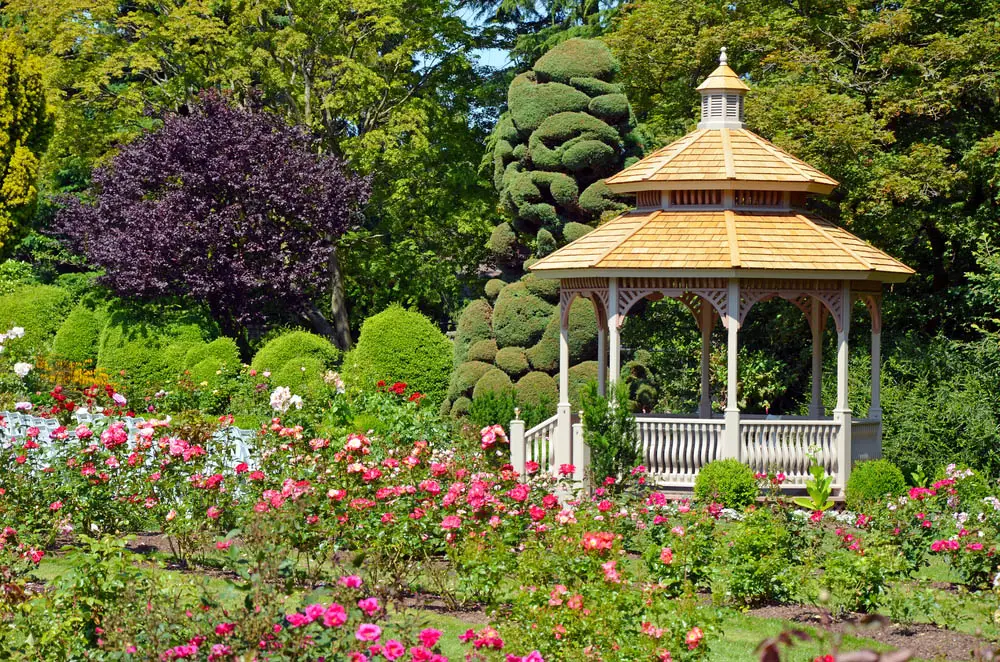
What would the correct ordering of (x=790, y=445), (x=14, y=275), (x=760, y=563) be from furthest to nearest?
(x=14, y=275)
(x=790, y=445)
(x=760, y=563)

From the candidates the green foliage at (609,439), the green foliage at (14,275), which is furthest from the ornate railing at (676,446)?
the green foliage at (14,275)

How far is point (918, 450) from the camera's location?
677 inches

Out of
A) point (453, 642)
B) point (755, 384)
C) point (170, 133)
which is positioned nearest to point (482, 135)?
point (170, 133)

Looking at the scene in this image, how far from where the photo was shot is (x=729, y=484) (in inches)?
604

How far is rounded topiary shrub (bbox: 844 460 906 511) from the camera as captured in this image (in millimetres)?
15562

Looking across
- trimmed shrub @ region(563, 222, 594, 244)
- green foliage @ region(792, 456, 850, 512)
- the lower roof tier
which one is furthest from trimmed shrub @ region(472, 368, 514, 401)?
green foliage @ region(792, 456, 850, 512)

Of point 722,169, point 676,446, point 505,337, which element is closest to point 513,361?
point 505,337

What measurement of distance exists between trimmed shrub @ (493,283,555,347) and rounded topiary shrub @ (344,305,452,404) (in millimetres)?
2286

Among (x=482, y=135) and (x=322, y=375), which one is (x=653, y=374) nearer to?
(x=322, y=375)

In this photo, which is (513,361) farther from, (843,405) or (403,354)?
(843,405)

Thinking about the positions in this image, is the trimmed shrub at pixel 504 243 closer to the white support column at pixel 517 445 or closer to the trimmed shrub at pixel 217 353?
the trimmed shrub at pixel 217 353

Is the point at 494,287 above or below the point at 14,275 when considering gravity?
below

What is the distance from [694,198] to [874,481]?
4.22m

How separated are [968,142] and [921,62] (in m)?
1.47
